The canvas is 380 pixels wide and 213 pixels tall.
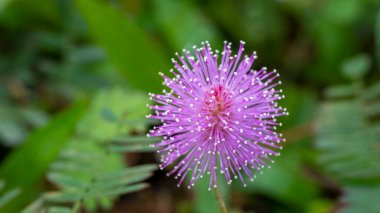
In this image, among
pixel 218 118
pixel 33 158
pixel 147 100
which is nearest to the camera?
pixel 218 118

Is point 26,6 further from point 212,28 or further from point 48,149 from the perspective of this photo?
point 48,149

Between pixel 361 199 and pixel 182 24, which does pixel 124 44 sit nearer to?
pixel 182 24

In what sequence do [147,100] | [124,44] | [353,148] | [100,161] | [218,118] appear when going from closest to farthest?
[218,118] → [100,161] → [353,148] → [147,100] → [124,44]

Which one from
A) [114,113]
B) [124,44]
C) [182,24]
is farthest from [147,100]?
[182,24]

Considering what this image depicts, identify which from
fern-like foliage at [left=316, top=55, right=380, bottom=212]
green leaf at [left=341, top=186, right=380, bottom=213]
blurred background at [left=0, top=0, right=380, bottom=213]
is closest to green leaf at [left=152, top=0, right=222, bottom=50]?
blurred background at [left=0, top=0, right=380, bottom=213]

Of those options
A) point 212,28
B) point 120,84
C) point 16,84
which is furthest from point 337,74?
point 16,84

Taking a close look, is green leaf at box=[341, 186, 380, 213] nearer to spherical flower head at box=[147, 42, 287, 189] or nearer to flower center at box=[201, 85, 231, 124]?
spherical flower head at box=[147, 42, 287, 189]
